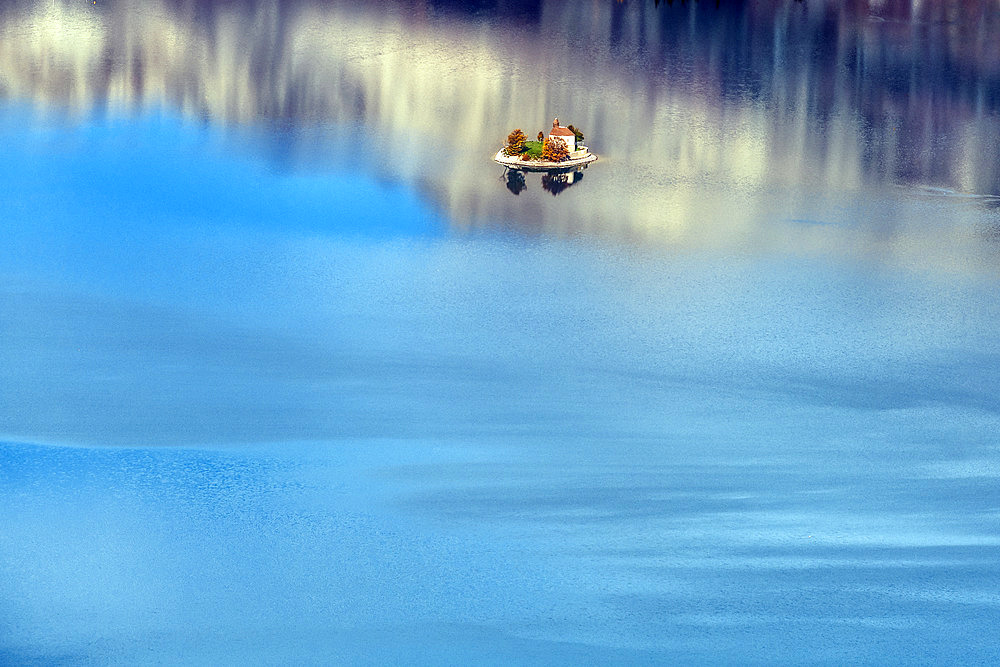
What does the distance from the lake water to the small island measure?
0.13 m

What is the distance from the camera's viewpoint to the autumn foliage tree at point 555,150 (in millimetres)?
12812

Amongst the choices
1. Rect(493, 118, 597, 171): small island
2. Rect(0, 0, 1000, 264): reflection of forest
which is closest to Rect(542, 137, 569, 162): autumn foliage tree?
Rect(493, 118, 597, 171): small island

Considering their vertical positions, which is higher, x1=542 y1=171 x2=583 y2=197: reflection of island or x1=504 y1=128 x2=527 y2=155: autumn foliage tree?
x1=504 y1=128 x2=527 y2=155: autumn foliage tree

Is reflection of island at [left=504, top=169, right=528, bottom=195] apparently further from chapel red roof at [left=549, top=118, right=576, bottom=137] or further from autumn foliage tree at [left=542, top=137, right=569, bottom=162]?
chapel red roof at [left=549, top=118, right=576, bottom=137]

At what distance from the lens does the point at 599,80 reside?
15.3 metres

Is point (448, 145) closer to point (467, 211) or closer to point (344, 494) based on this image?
point (467, 211)

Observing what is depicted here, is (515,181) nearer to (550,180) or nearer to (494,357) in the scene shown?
(550,180)

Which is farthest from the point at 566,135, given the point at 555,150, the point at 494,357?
the point at 494,357

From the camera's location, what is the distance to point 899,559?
7.54 m

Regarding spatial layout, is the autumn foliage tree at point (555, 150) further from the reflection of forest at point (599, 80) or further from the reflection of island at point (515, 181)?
the reflection of forest at point (599, 80)

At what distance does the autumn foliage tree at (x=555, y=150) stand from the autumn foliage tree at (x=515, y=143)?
0.21 metres

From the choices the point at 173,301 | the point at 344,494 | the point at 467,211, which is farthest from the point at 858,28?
the point at 344,494

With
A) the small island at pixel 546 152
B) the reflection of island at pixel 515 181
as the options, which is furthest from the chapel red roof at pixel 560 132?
the reflection of island at pixel 515 181

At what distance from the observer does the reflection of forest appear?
13.0 metres
